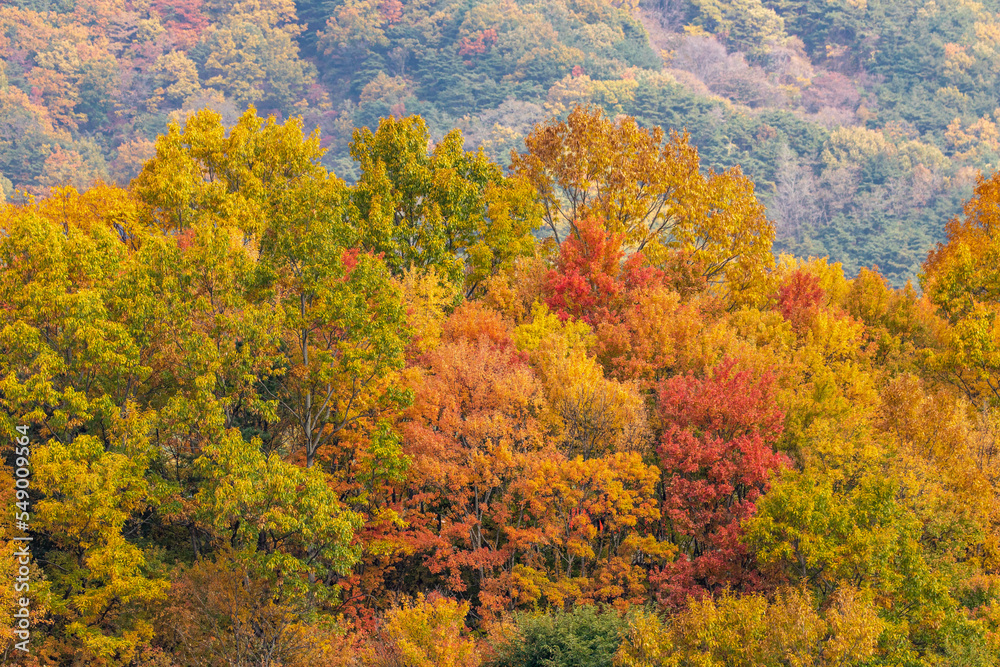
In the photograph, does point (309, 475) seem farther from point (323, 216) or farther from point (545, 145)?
point (545, 145)

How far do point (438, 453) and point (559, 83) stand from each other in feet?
481

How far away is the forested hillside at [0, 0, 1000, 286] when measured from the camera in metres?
147

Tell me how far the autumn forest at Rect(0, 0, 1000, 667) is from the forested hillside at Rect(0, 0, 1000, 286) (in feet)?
303

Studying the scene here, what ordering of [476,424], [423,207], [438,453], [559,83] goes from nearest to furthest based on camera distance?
A: [476,424] < [438,453] < [423,207] < [559,83]

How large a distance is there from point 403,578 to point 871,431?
Answer: 19.2 metres

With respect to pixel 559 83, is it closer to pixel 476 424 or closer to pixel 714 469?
pixel 476 424

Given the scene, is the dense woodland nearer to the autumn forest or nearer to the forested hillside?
the autumn forest

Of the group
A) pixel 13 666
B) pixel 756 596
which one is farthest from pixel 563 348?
pixel 13 666

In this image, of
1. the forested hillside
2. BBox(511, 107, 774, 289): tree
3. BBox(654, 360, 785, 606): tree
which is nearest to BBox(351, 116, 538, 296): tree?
BBox(511, 107, 774, 289): tree

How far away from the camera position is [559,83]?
174375 millimetres

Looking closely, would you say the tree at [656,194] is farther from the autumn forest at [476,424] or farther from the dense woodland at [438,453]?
the dense woodland at [438,453]

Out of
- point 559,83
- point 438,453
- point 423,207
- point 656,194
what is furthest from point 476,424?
point 559,83

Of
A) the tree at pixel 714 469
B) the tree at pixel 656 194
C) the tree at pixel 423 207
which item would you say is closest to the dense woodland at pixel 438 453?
the tree at pixel 714 469

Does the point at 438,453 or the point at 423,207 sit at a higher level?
the point at 423,207
